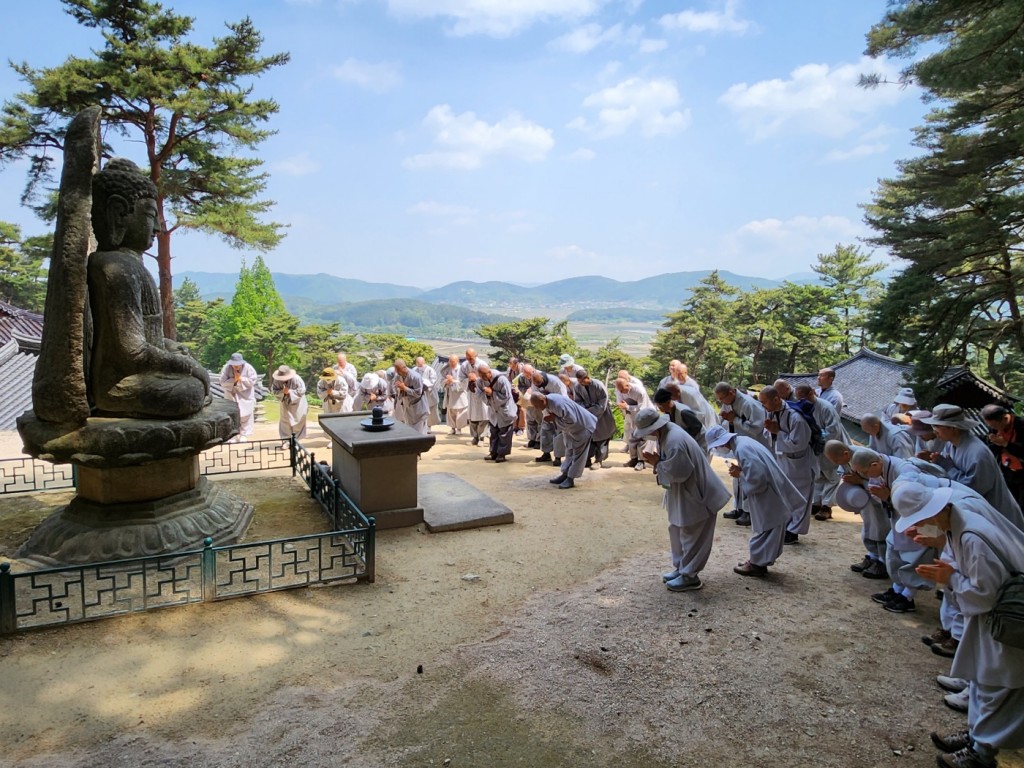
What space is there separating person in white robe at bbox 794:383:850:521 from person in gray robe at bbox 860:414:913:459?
2.17ft

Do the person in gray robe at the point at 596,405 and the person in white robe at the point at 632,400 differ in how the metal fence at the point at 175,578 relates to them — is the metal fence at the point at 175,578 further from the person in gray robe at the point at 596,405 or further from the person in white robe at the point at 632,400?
the person in white robe at the point at 632,400

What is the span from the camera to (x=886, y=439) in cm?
690

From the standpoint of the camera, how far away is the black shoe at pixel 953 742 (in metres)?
3.58

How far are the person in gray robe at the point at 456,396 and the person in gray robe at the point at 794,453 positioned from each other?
802 centimetres

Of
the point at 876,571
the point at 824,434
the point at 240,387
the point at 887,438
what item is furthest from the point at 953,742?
the point at 240,387

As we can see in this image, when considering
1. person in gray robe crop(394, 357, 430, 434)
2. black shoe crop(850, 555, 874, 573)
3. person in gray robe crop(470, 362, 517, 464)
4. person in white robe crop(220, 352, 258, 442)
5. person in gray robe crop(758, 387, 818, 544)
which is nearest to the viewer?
black shoe crop(850, 555, 874, 573)

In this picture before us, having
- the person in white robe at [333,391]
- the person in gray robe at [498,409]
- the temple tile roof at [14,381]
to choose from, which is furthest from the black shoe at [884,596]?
the temple tile roof at [14,381]

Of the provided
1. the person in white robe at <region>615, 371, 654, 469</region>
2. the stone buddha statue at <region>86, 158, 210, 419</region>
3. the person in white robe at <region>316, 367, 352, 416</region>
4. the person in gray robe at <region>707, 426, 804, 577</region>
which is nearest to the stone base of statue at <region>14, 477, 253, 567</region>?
the stone buddha statue at <region>86, 158, 210, 419</region>

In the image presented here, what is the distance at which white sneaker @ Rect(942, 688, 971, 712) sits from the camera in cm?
400

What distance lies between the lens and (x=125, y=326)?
5.89 metres

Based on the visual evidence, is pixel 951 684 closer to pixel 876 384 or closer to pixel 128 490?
pixel 128 490

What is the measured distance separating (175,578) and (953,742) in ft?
18.8

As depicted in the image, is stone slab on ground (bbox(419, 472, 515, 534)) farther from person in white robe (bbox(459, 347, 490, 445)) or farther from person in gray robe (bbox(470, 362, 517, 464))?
person in white robe (bbox(459, 347, 490, 445))

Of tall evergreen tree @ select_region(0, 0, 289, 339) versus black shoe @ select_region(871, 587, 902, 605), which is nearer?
black shoe @ select_region(871, 587, 902, 605)
